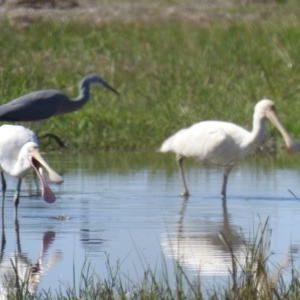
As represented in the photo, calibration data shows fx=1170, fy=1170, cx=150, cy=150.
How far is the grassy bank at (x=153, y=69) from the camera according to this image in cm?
1549

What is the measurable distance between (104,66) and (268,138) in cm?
589

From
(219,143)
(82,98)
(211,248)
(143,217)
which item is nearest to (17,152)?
(143,217)

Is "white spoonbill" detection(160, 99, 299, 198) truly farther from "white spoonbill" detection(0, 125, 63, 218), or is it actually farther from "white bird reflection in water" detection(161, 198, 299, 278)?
"white bird reflection in water" detection(161, 198, 299, 278)

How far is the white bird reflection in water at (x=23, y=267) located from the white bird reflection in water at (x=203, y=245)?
750 millimetres

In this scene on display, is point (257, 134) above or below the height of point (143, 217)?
above

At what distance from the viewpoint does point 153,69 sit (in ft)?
63.1

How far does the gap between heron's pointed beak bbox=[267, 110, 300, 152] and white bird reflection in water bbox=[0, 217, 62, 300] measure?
4.38m

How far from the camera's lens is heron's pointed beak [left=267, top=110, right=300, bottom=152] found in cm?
1184

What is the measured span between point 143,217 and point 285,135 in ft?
10.7

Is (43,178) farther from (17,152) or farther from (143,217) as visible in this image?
(17,152)

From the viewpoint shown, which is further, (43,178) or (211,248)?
(43,178)

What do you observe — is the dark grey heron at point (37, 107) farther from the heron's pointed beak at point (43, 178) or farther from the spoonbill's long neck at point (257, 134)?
the heron's pointed beak at point (43, 178)

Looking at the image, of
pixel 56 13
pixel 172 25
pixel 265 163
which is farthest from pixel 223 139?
pixel 56 13

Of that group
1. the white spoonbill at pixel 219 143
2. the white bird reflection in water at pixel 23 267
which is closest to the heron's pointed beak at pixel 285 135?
the white spoonbill at pixel 219 143
